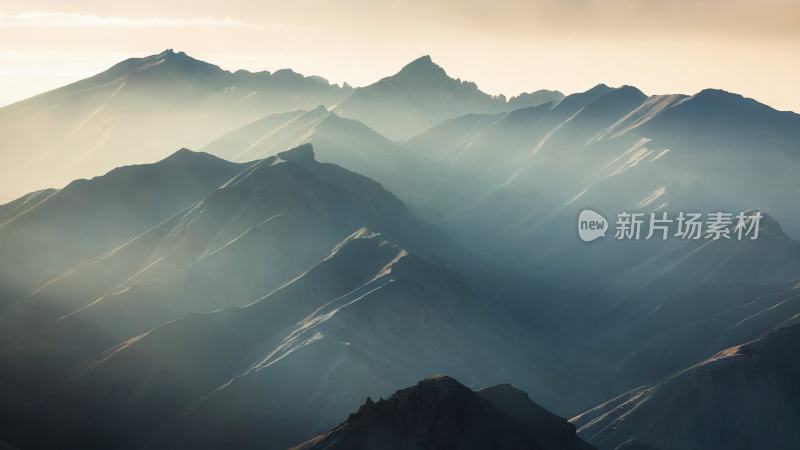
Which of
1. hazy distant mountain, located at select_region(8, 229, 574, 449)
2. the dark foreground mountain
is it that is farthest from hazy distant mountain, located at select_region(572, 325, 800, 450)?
the dark foreground mountain

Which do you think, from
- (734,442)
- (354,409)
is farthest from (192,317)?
(734,442)

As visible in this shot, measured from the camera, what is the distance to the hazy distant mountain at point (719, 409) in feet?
551

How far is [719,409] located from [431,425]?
7314 cm

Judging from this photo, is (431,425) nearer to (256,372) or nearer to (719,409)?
(256,372)

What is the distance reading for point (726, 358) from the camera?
177 metres

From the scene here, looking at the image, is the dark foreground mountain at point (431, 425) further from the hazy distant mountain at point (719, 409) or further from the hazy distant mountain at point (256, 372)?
the hazy distant mountain at point (719, 409)

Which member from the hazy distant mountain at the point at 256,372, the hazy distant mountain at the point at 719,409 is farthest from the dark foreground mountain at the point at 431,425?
the hazy distant mountain at the point at 719,409

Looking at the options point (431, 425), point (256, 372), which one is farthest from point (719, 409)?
point (431, 425)

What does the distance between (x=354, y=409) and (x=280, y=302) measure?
40.3 meters

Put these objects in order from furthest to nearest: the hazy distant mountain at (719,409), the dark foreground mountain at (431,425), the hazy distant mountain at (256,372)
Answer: the hazy distant mountain at (719,409) < the hazy distant mountain at (256,372) < the dark foreground mountain at (431,425)

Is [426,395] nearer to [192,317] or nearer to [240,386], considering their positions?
[240,386]

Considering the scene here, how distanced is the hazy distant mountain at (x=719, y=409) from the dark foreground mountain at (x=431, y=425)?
54.0 metres

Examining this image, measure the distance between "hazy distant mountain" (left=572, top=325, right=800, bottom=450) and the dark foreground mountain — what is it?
5398 centimetres

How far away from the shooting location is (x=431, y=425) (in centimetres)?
11181
